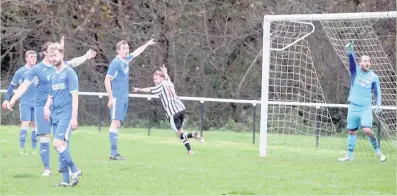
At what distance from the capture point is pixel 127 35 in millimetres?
31031

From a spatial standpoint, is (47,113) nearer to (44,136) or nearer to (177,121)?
(44,136)

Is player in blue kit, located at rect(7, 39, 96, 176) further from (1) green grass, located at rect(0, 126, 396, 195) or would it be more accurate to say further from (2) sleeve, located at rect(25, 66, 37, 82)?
(1) green grass, located at rect(0, 126, 396, 195)

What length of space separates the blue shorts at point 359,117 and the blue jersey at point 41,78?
217 inches

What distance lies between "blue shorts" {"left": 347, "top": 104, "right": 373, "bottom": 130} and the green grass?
695 millimetres

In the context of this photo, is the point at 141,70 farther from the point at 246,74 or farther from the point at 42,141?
the point at 42,141

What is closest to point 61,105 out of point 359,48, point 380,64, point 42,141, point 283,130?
point 42,141

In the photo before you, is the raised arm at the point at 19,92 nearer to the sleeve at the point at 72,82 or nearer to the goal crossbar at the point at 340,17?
the sleeve at the point at 72,82

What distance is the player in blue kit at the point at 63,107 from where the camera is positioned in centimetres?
1148

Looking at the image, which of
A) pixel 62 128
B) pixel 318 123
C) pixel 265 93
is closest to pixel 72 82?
pixel 62 128

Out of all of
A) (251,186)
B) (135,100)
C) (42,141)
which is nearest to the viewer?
(251,186)

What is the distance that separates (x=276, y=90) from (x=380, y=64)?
2527mm

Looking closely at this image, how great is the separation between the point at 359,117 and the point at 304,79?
187 inches

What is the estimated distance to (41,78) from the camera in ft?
44.4

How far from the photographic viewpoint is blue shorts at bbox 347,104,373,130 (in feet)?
50.3
